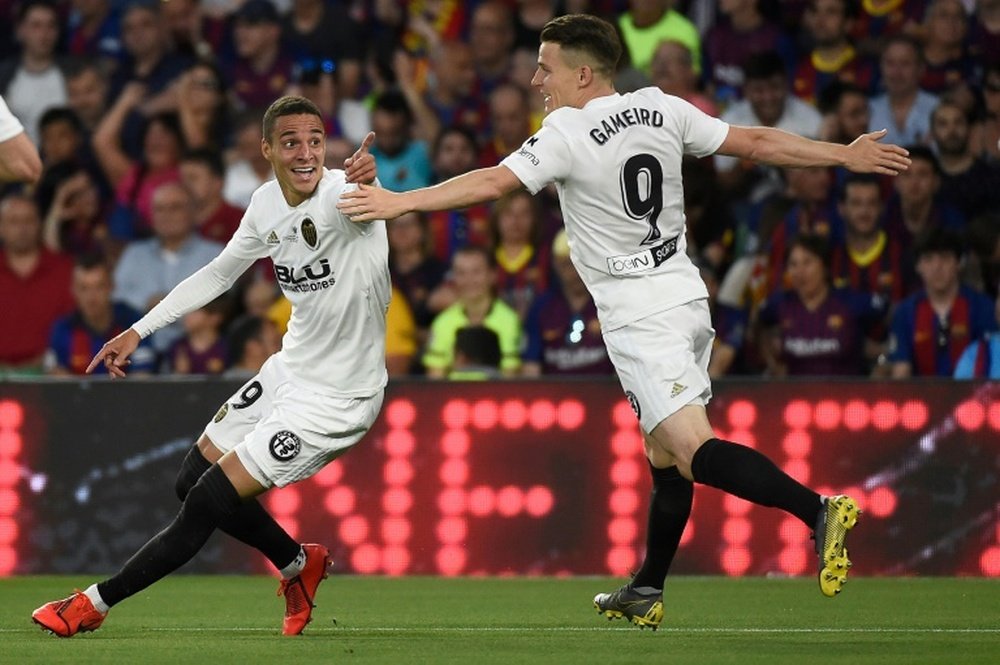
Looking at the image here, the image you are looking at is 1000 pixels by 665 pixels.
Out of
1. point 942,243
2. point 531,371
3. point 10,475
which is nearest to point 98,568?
point 10,475

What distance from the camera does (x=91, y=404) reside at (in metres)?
10.6

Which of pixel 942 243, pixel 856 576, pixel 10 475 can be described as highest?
pixel 942 243

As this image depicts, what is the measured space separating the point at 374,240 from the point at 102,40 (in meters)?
8.00

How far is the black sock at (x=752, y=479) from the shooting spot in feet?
21.9

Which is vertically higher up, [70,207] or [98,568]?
[70,207]

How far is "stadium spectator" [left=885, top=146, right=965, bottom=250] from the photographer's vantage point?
11758mm

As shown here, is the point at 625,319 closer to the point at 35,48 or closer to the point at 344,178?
the point at 344,178

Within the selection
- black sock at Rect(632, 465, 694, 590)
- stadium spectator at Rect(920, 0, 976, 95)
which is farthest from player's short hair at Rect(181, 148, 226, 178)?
black sock at Rect(632, 465, 694, 590)

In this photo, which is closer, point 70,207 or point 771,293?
point 771,293

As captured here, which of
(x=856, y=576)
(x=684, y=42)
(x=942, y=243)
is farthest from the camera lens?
(x=684, y=42)

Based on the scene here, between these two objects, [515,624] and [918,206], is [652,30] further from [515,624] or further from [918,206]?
[515,624]

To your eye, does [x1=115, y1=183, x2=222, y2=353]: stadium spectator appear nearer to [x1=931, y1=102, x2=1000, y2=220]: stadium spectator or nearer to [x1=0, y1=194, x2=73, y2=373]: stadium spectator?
[x1=0, y1=194, x2=73, y2=373]: stadium spectator

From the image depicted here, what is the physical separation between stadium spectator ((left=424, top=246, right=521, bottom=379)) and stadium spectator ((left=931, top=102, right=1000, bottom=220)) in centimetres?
287

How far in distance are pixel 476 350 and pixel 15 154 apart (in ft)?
17.1
